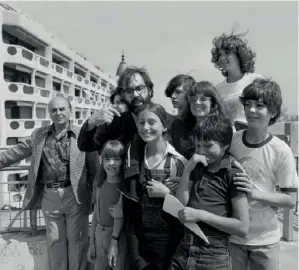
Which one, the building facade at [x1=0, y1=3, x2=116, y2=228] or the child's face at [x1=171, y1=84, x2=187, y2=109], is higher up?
the building facade at [x1=0, y1=3, x2=116, y2=228]

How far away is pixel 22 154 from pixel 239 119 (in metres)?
2.36

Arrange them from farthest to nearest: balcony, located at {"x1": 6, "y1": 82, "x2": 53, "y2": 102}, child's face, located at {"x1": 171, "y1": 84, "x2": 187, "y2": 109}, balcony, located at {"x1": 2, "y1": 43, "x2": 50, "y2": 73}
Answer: balcony, located at {"x1": 2, "y1": 43, "x2": 50, "y2": 73}, balcony, located at {"x1": 6, "y1": 82, "x2": 53, "y2": 102}, child's face, located at {"x1": 171, "y1": 84, "x2": 187, "y2": 109}

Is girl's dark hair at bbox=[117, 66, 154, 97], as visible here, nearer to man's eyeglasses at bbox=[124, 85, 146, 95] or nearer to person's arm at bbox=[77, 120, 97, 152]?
man's eyeglasses at bbox=[124, 85, 146, 95]

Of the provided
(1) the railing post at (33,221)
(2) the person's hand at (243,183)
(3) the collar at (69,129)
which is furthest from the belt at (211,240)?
(1) the railing post at (33,221)

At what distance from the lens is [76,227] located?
3049mm

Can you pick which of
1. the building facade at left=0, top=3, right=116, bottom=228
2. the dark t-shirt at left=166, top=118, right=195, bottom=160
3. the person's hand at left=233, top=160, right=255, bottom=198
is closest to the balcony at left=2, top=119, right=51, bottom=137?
the building facade at left=0, top=3, right=116, bottom=228

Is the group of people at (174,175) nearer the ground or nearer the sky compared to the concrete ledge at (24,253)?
nearer the sky

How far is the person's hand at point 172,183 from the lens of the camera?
83.7 inches

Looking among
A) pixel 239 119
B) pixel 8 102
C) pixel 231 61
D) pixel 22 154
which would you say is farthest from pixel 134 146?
pixel 8 102

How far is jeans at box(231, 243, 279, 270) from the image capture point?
2049 mm

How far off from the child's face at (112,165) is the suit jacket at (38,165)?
1.88 feet

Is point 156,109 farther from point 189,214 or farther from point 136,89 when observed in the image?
point 189,214

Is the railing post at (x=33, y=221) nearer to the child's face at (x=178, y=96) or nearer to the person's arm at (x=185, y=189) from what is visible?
the child's face at (x=178, y=96)

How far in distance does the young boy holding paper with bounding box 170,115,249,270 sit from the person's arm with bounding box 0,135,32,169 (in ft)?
6.54
